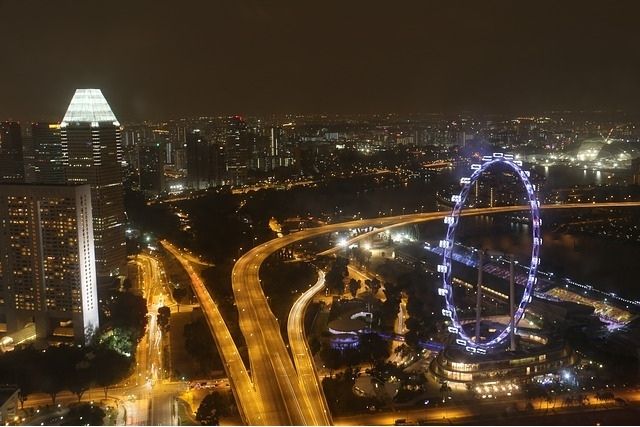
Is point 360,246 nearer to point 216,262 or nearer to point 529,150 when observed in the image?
point 216,262

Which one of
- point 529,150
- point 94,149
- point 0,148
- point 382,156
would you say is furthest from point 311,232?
point 382,156

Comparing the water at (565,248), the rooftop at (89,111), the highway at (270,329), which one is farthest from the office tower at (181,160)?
the rooftop at (89,111)

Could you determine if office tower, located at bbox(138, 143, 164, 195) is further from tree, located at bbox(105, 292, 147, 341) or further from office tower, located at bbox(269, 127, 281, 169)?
tree, located at bbox(105, 292, 147, 341)

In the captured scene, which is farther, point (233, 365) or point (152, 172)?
point (152, 172)

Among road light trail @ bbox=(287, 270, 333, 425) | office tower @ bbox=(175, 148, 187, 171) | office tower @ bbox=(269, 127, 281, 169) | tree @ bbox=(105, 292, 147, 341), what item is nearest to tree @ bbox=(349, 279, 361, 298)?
road light trail @ bbox=(287, 270, 333, 425)

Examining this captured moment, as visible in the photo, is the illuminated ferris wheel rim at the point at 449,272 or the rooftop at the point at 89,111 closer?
the illuminated ferris wheel rim at the point at 449,272

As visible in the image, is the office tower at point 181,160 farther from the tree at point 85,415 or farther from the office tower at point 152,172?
the tree at point 85,415

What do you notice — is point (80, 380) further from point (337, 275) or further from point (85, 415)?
point (337, 275)

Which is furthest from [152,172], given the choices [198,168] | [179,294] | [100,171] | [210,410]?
[210,410]
